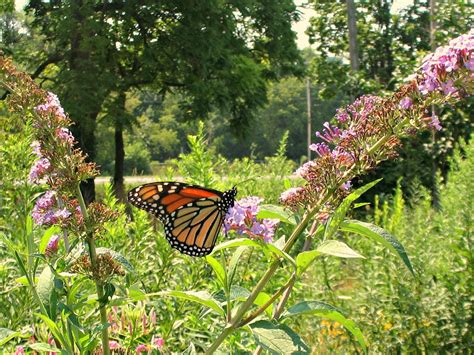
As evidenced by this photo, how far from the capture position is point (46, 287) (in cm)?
145

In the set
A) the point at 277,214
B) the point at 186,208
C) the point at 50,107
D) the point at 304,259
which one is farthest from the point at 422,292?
the point at 50,107

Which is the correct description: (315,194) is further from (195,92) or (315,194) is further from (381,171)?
(195,92)

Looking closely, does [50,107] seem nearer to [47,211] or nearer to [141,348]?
[47,211]

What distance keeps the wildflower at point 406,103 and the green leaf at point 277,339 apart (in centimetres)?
59

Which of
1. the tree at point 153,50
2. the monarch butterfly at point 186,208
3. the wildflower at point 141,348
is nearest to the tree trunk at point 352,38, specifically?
the tree at point 153,50

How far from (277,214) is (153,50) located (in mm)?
15748

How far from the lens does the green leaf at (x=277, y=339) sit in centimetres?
121

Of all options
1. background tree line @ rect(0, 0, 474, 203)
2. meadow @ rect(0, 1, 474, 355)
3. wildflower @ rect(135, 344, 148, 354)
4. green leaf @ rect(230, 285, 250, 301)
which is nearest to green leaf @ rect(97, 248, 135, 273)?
meadow @ rect(0, 1, 474, 355)

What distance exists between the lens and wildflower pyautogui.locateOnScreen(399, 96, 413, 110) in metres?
1.39

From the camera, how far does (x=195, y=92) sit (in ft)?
53.9

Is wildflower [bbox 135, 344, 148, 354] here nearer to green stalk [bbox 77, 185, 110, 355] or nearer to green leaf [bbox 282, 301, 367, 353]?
green stalk [bbox 77, 185, 110, 355]

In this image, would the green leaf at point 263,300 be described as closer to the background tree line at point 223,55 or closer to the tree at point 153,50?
the background tree line at point 223,55

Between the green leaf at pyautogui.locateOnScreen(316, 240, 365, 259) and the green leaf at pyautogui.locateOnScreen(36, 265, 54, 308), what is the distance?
0.69 metres

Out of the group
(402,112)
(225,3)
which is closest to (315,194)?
(402,112)
